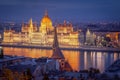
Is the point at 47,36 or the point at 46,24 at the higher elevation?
the point at 46,24

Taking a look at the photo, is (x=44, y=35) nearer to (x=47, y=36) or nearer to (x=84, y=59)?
(x=47, y=36)

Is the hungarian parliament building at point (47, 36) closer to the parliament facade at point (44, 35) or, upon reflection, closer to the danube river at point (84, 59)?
the parliament facade at point (44, 35)

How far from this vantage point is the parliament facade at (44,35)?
28.7 m

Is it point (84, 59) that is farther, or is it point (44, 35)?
point (44, 35)

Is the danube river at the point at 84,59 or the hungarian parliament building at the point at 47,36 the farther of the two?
the hungarian parliament building at the point at 47,36

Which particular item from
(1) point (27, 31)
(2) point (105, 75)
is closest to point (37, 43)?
→ (1) point (27, 31)

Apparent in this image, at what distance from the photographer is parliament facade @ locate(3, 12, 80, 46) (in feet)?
94.0

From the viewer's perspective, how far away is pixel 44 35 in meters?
29.0

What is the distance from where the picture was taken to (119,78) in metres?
7.14

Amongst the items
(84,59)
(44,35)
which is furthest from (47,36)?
(84,59)

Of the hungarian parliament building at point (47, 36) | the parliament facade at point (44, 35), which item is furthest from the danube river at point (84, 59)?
the parliament facade at point (44, 35)

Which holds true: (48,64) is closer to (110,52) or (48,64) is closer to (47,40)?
(110,52)

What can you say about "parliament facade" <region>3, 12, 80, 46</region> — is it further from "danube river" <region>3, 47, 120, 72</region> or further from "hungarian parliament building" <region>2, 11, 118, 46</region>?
"danube river" <region>3, 47, 120, 72</region>

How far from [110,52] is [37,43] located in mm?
7505
